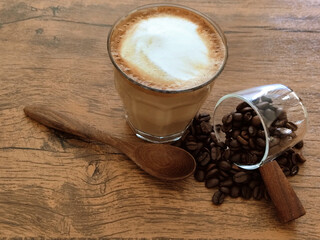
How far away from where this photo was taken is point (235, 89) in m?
1.44

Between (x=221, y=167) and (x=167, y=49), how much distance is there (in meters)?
0.39

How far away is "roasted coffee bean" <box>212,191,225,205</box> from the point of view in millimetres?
1173

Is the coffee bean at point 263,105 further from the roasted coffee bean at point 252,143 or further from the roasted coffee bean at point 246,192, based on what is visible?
the roasted coffee bean at point 246,192

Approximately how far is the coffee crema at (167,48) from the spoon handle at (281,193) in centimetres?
33

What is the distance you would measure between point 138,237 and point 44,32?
2.94 ft

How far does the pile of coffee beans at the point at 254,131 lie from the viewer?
1.14 m

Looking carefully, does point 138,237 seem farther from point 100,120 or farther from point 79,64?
point 79,64

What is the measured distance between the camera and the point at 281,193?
3.78ft

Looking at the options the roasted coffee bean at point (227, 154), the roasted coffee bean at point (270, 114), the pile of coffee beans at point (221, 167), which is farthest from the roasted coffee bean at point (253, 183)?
the roasted coffee bean at point (270, 114)

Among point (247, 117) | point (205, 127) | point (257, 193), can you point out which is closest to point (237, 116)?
point (247, 117)

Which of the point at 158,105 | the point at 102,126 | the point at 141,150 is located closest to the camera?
the point at 158,105

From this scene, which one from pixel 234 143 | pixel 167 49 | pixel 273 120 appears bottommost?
pixel 234 143

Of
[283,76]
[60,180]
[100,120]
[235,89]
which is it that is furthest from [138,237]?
[283,76]

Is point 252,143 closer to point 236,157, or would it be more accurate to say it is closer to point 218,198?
point 236,157
